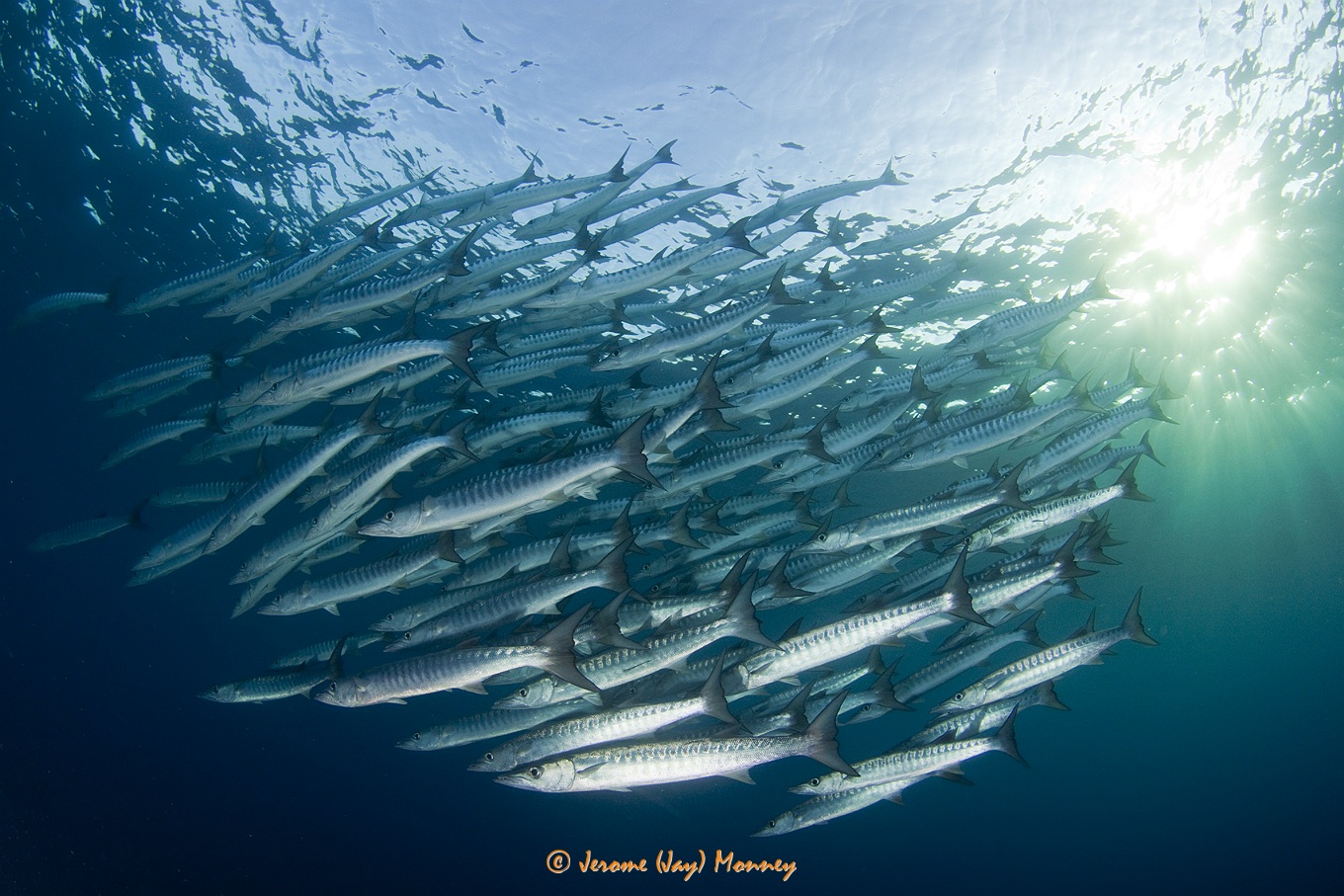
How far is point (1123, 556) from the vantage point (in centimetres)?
2803

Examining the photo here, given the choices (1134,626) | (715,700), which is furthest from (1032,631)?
(715,700)

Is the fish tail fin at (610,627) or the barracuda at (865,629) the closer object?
the fish tail fin at (610,627)

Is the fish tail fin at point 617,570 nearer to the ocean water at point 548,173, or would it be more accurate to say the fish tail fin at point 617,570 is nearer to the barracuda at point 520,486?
the barracuda at point 520,486

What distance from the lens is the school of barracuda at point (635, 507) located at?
→ 5164 mm

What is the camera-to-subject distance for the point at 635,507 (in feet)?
28.2

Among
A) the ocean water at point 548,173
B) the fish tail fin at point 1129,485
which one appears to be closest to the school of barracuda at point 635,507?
the fish tail fin at point 1129,485

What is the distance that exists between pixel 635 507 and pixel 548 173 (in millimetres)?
6262

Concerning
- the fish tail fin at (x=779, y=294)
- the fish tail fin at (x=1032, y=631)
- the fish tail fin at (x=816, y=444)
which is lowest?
the fish tail fin at (x=1032, y=631)

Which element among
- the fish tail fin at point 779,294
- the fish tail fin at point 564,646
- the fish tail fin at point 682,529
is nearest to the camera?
the fish tail fin at point 564,646

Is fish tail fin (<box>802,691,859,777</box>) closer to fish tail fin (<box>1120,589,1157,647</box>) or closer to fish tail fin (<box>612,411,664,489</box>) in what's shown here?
fish tail fin (<box>612,411,664,489</box>)

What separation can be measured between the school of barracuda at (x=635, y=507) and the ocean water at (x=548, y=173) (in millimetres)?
2216

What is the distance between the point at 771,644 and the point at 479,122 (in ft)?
30.9

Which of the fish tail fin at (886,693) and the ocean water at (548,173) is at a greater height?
the ocean water at (548,173)

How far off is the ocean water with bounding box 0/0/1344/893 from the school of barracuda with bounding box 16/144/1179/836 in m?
2.22
